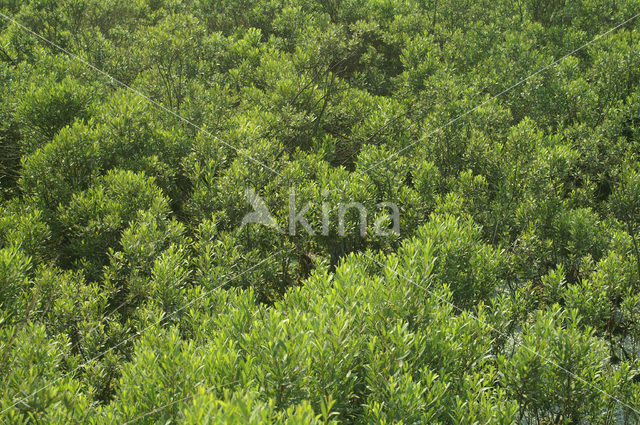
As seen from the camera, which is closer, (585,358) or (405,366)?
(405,366)

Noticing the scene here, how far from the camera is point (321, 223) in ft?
17.9

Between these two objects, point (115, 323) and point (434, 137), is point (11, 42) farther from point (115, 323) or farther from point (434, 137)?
point (434, 137)

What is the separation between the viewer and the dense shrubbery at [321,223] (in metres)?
2.81

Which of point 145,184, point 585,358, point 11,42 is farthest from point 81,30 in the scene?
point 585,358

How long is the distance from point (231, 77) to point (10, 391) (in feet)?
24.3

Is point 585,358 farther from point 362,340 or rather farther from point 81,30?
point 81,30

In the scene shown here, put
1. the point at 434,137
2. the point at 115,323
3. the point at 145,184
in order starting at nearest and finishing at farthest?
the point at 115,323
the point at 145,184
the point at 434,137

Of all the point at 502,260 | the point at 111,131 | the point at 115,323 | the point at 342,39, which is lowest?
the point at 115,323

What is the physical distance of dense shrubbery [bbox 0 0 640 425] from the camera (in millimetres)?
2812

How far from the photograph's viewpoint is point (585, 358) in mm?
3244

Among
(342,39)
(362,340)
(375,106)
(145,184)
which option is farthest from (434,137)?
(362,340)

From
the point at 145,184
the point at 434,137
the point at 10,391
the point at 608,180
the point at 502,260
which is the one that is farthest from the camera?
the point at 434,137

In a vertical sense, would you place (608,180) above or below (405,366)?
below

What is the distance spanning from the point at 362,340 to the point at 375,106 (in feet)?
20.0
